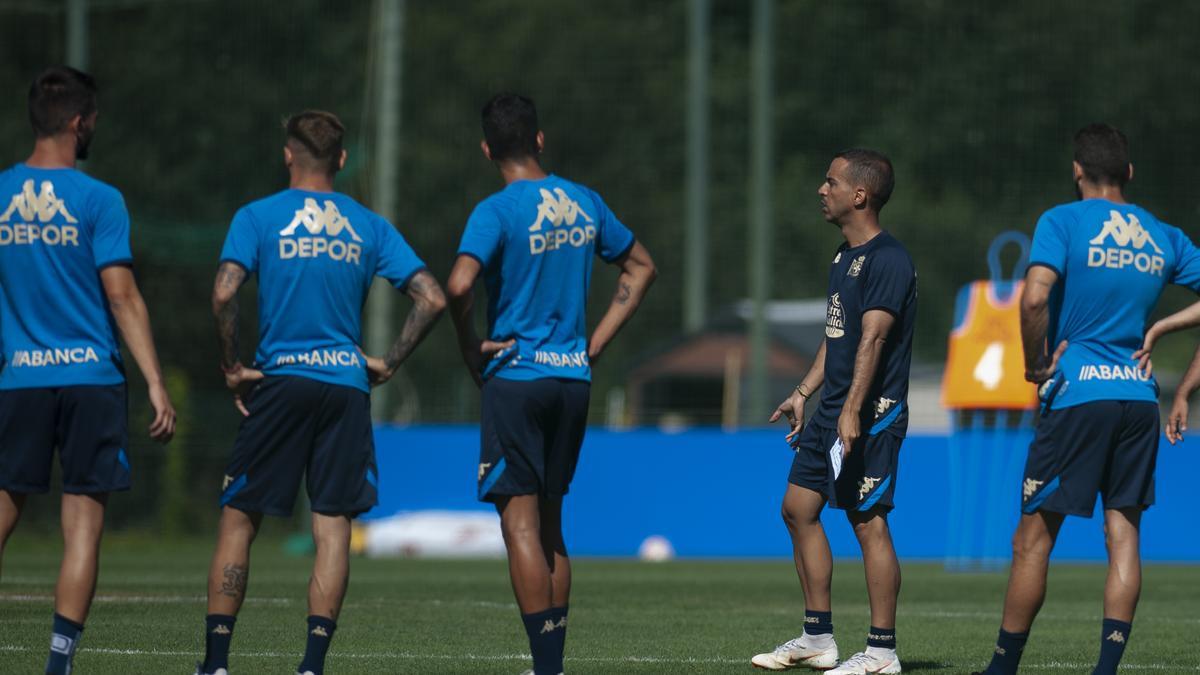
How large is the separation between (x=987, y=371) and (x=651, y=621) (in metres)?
7.87

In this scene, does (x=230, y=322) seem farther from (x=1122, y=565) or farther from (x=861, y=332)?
(x=1122, y=565)

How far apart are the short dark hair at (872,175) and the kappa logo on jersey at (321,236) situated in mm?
2277

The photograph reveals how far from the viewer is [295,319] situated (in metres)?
6.80

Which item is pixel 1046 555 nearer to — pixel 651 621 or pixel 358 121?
pixel 651 621

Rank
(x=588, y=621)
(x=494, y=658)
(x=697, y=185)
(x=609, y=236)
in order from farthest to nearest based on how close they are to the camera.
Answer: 1. (x=697, y=185)
2. (x=588, y=621)
3. (x=494, y=658)
4. (x=609, y=236)

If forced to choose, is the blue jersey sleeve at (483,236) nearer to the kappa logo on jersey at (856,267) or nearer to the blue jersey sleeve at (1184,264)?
the kappa logo on jersey at (856,267)

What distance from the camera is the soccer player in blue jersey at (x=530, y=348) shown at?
7039 millimetres

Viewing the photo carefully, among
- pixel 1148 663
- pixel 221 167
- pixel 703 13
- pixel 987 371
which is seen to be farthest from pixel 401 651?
pixel 221 167

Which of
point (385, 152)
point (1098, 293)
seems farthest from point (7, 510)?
point (385, 152)

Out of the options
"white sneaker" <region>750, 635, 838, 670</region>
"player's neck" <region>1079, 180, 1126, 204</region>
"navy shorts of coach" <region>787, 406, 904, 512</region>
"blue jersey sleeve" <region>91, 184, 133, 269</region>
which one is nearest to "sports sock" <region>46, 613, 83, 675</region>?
"blue jersey sleeve" <region>91, 184, 133, 269</region>

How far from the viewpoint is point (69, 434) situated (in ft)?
21.9

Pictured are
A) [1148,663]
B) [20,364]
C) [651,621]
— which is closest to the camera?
[20,364]

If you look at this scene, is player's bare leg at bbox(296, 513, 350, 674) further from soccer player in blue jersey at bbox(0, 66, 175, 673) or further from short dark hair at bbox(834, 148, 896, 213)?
short dark hair at bbox(834, 148, 896, 213)

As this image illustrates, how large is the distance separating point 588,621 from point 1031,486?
3.75m
